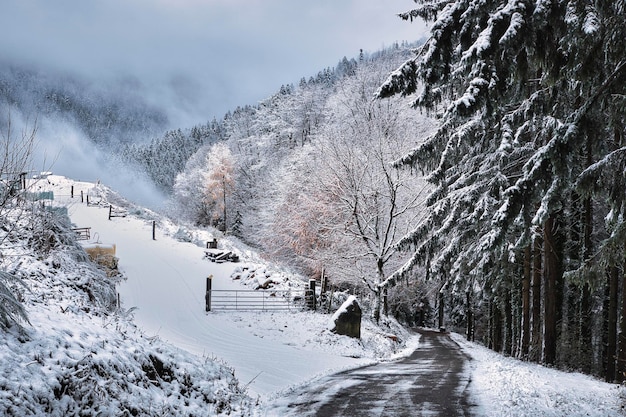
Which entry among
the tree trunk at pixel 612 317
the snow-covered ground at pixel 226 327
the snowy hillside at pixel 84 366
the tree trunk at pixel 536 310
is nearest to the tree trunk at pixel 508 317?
the snow-covered ground at pixel 226 327

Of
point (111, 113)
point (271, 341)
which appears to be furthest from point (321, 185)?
point (111, 113)

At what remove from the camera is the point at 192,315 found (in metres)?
19.0

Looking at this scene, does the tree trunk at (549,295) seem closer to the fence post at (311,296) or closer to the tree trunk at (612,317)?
the tree trunk at (612,317)

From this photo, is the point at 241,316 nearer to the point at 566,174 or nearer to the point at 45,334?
the point at 45,334

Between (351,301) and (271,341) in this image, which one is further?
(351,301)

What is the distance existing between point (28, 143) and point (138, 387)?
4.69 meters

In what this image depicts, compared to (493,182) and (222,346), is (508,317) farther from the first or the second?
(493,182)

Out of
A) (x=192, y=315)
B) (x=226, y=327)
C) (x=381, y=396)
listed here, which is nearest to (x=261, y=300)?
(x=192, y=315)

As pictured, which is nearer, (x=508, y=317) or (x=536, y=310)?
(x=536, y=310)

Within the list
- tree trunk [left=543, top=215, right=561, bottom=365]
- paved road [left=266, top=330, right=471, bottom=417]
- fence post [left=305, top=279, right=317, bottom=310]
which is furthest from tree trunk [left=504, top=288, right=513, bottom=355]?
paved road [left=266, top=330, right=471, bottom=417]

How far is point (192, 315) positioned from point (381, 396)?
1244cm

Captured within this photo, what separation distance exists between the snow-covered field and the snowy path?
46 millimetres

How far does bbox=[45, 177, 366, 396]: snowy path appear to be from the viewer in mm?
11812

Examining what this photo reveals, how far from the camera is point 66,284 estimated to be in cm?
1005
